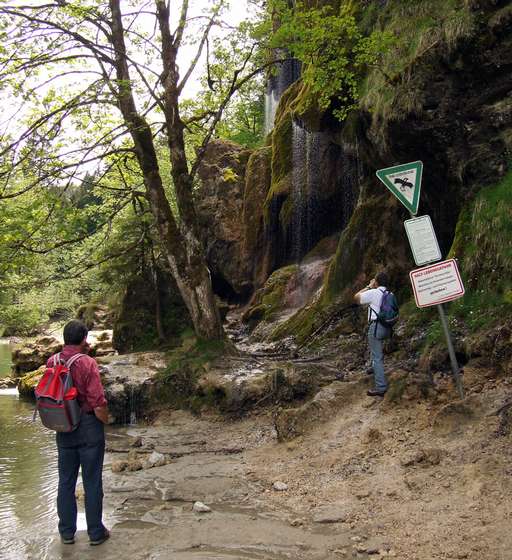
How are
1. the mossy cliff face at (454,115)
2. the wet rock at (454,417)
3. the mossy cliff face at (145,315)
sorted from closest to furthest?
the wet rock at (454,417)
the mossy cliff face at (454,115)
the mossy cliff face at (145,315)

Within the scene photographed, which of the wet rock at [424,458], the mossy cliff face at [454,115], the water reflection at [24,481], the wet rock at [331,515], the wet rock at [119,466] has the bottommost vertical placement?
the water reflection at [24,481]

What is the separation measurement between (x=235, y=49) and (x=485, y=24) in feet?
17.3

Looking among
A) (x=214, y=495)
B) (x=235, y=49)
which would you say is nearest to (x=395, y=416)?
(x=214, y=495)

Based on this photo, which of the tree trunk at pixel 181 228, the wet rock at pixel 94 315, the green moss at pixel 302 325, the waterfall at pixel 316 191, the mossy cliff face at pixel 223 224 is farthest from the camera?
the wet rock at pixel 94 315

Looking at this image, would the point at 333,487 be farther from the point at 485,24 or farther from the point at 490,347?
the point at 485,24

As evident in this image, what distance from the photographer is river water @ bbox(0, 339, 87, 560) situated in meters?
4.97

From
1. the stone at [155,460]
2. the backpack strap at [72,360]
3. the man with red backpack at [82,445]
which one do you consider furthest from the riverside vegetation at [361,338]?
the backpack strap at [72,360]

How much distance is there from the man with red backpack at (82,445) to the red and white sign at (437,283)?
3.65m

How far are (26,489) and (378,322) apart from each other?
5211 mm

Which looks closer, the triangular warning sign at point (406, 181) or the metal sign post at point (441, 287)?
the metal sign post at point (441, 287)

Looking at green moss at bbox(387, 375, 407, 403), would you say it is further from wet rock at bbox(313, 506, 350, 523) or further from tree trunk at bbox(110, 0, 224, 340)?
tree trunk at bbox(110, 0, 224, 340)

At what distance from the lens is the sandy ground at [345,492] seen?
4.21 m

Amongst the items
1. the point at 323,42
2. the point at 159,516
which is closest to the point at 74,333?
the point at 159,516

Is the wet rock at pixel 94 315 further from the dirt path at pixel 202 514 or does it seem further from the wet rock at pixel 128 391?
the dirt path at pixel 202 514
